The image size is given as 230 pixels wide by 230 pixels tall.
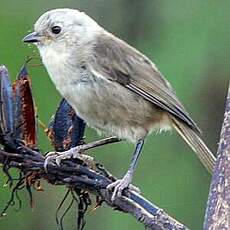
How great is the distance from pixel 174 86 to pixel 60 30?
5.16 ft

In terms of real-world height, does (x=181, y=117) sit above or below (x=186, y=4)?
below

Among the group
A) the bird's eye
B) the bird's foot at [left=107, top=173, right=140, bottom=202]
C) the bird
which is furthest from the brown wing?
the bird's foot at [left=107, top=173, right=140, bottom=202]

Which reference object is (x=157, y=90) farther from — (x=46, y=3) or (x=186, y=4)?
(x=46, y=3)

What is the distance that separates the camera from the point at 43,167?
265 centimetres

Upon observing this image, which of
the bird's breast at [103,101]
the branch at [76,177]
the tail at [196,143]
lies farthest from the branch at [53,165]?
the tail at [196,143]

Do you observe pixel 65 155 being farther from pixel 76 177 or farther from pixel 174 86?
pixel 174 86

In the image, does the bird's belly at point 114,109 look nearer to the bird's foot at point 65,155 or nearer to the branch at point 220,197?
the bird's foot at point 65,155

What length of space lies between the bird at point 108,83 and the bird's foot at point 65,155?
0.61 metres

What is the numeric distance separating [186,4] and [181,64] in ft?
1.46

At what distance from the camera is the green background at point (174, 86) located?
530cm

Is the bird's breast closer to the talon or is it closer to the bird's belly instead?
the bird's belly

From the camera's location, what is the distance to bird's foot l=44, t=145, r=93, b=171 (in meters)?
2.65

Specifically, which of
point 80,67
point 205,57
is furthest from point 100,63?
point 205,57

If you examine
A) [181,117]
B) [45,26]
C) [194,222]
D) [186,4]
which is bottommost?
[194,222]
